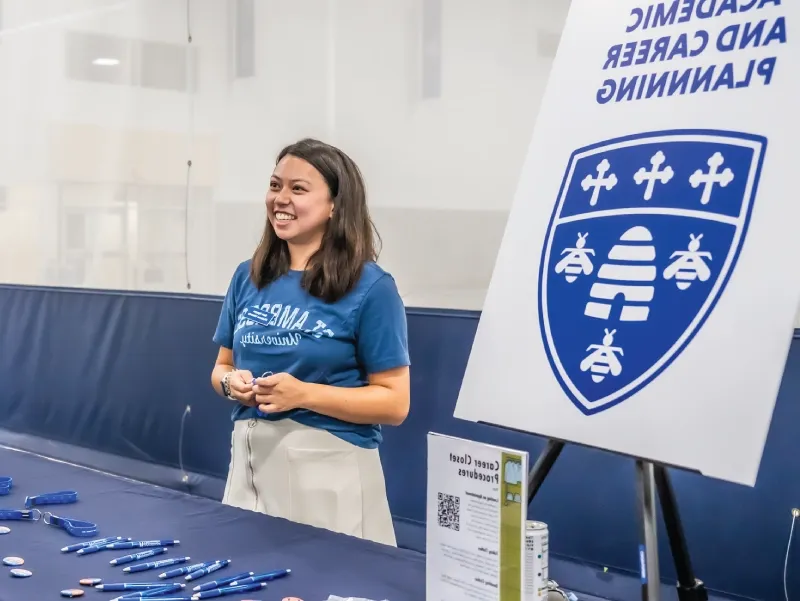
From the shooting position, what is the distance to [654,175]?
1350 mm

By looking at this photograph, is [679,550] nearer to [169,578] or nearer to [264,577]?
[264,577]

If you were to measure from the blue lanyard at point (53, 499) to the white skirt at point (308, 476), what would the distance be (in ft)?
0.96

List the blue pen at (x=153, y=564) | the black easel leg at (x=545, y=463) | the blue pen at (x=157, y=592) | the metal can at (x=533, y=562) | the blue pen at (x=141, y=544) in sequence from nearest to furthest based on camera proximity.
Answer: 1. the metal can at (x=533, y=562)
2. the blue pen at (x=157, y=592)
3. the blue pen at (x=153, y=564)
4. the blue pen at (x=141, y=544)
5. the black easel leg at (x=545, y=463)

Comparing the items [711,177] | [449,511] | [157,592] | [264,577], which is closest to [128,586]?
[157,592]

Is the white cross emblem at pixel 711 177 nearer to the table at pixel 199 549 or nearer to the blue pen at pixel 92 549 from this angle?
the table at pixel 199 549

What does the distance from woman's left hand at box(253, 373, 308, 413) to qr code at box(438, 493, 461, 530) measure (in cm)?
65

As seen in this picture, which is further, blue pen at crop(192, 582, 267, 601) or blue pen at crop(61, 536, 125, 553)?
blue pen at crop(61, 536, 125, 553)

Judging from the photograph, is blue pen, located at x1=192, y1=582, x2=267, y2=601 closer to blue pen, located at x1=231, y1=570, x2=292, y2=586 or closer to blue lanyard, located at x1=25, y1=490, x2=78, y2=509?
blue pen, located at x1=231, y1=570, x2=292, y2=586

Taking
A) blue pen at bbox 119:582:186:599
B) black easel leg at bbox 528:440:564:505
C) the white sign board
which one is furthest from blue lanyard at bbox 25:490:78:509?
black easel leg at bbox 528:440:564:505

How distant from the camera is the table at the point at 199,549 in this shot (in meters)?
1.22

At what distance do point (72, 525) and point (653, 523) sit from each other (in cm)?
87

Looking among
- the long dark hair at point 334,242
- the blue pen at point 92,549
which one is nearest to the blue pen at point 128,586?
the blue pen at point 92,549

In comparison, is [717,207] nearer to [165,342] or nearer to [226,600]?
[226,600]

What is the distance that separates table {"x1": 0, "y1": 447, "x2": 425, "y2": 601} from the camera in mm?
1216
